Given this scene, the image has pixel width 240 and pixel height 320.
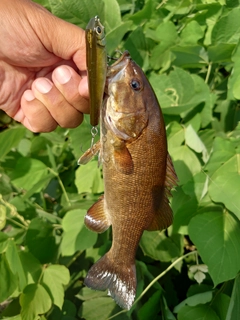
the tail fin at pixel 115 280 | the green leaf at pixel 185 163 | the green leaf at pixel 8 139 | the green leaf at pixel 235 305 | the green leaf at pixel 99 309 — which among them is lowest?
the green leaf at pixel 99 309

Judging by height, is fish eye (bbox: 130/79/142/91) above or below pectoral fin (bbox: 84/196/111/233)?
above

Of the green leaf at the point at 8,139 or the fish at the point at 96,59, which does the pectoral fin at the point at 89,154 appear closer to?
the fish at the point at 96,59

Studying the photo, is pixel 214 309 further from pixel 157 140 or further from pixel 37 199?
pixel 37 199

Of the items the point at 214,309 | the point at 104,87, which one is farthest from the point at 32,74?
the point at 214,309

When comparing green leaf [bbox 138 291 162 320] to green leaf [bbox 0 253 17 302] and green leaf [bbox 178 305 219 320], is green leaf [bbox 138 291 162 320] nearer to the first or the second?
green leaf [bbox 178 305 219 320]

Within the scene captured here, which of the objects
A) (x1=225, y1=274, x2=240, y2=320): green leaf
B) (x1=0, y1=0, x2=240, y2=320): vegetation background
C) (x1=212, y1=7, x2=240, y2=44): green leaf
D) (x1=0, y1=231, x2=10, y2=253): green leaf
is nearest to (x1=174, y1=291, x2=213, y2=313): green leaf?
(x1=0, y1=0, x2=240, y2=320): vegetation background

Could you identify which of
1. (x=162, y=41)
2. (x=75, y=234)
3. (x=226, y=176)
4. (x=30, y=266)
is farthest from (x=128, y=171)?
(x=162, y=41)

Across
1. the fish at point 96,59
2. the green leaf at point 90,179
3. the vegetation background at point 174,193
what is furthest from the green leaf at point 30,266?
the fish at point 96,59
